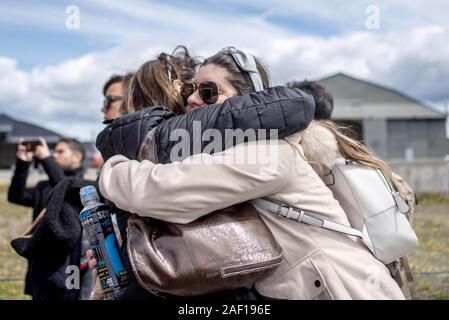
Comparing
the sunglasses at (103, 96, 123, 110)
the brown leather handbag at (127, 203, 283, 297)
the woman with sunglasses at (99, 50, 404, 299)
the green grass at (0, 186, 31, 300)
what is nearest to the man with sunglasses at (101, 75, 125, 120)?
the sunglasses at (103, 96, 123, 110)

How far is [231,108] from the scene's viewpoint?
1551mm

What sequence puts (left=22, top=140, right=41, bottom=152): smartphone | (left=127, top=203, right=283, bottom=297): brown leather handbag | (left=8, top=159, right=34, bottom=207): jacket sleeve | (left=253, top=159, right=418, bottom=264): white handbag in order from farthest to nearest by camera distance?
(left=8, top=159, right=34, bottom=207): jacket sleeve < (left=22, top=140, right=41, bottom=152): smartphone < (left=253, top=159, right=418, bottom=264): white handbag < (left=127, top=203, right=283, bottom=297): brown leather handbag

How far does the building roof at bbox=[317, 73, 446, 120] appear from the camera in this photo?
86.4ft

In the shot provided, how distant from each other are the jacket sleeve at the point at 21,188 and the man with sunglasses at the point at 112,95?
1.01 metres

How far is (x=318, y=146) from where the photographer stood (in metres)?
1.68

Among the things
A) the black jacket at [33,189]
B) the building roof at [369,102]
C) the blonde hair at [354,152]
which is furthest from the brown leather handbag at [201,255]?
the building roof at [369,102]

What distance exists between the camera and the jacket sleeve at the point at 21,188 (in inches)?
165

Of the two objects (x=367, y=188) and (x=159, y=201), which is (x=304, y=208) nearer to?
(x=367, y=188)

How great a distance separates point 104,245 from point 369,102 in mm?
27153

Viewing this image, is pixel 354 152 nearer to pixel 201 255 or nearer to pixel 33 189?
pixel 201 255

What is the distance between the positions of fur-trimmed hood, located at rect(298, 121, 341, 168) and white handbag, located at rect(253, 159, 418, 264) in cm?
5

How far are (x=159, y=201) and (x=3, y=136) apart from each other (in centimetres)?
3761

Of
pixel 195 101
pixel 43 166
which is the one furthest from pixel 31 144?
pixel 195 101

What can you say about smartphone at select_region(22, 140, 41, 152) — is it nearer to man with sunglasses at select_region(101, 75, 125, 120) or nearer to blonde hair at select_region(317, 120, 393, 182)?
man with sunglasses at select_region(101, 75, 125, 120)
